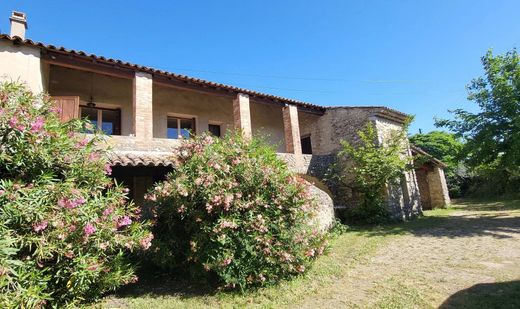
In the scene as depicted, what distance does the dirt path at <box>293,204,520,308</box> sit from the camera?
4355 mm

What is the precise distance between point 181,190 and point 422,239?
7.22 meters

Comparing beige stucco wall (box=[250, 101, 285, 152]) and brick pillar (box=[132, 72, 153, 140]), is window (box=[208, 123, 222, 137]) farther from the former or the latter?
brick pillar (box=[132, 72, 153, 140])

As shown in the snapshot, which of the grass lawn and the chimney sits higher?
the chimney

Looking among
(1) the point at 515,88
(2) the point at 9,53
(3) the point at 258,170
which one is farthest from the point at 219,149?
(1) the point at 515,88

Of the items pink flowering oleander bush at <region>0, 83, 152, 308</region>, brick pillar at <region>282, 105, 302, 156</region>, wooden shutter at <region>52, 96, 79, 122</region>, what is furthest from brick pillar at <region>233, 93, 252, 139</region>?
pink flowering oleander bush at <region>0, 83, 152, 308</region>

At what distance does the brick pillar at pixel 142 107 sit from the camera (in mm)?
8474

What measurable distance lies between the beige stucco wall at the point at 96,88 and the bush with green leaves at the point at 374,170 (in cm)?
870

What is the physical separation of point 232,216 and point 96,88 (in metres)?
8.04

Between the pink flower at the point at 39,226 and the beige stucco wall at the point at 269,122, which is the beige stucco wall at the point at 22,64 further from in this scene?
the beige stucco wall at the point at 269,122

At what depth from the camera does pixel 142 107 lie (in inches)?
340

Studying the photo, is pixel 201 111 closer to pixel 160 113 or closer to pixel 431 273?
pixel 160 113

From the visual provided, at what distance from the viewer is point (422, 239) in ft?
27.4

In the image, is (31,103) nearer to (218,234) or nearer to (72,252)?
(72,252)

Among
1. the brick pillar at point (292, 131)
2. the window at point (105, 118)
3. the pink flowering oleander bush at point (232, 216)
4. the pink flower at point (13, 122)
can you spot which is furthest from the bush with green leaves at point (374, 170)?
the pink flower at point (13, 122)
